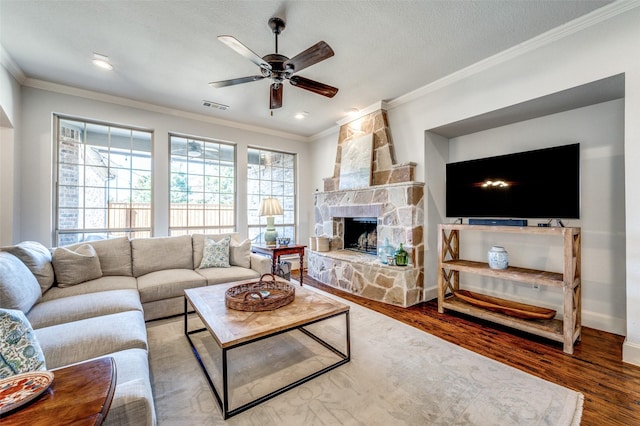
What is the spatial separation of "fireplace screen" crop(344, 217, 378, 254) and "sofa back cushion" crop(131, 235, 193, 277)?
8.74 feet

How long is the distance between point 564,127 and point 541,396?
8.94 feet

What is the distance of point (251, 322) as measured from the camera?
188cm

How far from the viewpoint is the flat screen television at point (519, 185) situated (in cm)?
264

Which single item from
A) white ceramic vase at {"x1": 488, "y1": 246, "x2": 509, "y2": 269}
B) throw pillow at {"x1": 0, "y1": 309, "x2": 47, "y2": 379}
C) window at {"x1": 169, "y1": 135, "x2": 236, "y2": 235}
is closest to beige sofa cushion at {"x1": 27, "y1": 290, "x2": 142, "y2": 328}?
throw pillow at {"x1": 0, "y1": 309, "x2": 47, "y2": 379}

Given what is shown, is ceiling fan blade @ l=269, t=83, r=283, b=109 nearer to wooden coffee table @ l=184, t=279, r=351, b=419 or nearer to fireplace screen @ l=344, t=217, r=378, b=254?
wooden coffee table @ l=184, t=279, r=351, b=419

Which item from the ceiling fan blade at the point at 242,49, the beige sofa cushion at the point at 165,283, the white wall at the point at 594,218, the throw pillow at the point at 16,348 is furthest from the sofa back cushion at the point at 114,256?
the white wall at the point at 594,218

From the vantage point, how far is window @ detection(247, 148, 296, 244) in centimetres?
537

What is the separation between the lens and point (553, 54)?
2.55 meters

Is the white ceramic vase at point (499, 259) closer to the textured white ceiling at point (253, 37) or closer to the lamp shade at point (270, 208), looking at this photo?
the textured white ceiling at point (253, 37)

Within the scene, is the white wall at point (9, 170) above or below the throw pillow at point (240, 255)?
above

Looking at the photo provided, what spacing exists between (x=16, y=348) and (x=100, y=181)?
381cm

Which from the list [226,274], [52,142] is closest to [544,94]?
[226,274]

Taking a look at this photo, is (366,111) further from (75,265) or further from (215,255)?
(75,265)

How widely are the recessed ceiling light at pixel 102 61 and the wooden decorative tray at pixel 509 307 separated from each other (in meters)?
4.85
